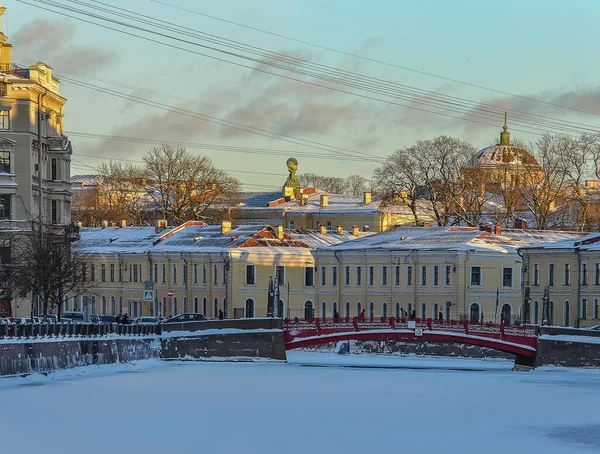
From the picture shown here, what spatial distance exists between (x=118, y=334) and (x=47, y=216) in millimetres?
17205

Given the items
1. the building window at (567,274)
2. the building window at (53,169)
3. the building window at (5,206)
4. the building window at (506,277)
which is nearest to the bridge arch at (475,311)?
the building window at (506,277)

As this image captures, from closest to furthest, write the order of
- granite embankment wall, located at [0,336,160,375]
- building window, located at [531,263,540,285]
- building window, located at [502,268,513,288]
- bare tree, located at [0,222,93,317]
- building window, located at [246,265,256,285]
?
granite embankment wall, located at [0,336,160,375], bare tree, located at [0,222,93,317], building window, located at [531,263,540,285], building window, located at [502,268,513,288], building window, located at [246,265,256,285]

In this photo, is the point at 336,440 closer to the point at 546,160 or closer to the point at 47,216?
the point at 47,216

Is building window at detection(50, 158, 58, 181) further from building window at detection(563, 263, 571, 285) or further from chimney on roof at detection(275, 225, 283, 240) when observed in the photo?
building window at detection(563, 263, 571, 285)

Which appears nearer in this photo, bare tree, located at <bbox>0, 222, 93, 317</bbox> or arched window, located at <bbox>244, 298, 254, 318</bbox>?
bare tree, located at <bbox>0, 222, 93, 317</bbox>

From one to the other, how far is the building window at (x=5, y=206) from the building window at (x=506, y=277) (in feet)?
98.3

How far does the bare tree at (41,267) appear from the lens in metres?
79.7

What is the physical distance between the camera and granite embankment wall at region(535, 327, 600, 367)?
249 ft

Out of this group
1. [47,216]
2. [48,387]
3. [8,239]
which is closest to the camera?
[48,387]

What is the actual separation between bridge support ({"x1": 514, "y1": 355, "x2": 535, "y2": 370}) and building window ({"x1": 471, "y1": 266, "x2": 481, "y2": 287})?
1622 cm

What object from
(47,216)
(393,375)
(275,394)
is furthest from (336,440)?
(47,216)

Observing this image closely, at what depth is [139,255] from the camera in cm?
11744

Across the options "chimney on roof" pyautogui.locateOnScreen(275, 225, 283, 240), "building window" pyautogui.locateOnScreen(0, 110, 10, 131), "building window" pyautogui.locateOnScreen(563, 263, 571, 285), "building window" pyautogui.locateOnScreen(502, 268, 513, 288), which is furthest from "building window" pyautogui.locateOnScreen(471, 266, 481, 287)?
"building window" pyautogui.locateOnScreen(0, 110, 10, 131)

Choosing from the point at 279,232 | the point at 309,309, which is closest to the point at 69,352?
the point at 309,309
